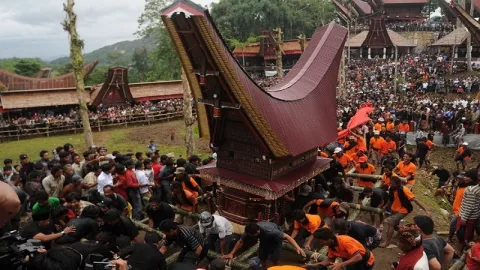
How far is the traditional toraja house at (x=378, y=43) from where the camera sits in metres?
37.0

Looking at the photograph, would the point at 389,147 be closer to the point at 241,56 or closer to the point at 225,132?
the point at 225,132

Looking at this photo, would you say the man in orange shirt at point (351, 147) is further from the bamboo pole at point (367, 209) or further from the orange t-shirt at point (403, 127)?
the orange t-shirt at point (403, 127)

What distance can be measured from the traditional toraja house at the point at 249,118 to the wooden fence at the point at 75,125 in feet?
60.0

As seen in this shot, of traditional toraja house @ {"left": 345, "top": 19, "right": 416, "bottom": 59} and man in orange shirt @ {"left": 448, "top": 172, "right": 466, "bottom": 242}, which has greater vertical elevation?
traditional toraja house @ {"left": 345, "top": 19, "right": 416, "bottom": 59}

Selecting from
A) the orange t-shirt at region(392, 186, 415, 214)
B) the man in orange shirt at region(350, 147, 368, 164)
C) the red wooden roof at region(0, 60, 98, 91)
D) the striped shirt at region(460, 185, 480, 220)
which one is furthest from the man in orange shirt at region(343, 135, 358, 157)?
the red wooden roof at region(0, 60, 98, 91)

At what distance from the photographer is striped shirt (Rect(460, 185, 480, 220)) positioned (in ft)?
22.6

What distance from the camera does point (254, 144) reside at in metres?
7.99

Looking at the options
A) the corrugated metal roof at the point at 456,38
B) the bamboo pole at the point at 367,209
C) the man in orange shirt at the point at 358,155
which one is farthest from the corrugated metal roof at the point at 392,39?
the bamboo pole at the point at 367,209

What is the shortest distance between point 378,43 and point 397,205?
109 ft

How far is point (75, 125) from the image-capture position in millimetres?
24656

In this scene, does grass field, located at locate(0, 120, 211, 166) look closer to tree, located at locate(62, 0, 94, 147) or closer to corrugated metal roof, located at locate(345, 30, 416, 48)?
tree, located at locate(62, 0, 94, 147)

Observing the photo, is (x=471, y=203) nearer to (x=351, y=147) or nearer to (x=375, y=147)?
(x=351, y=147)

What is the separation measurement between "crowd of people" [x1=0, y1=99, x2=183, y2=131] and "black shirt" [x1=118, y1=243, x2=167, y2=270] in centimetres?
2142

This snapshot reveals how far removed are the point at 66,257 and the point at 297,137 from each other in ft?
16.9
